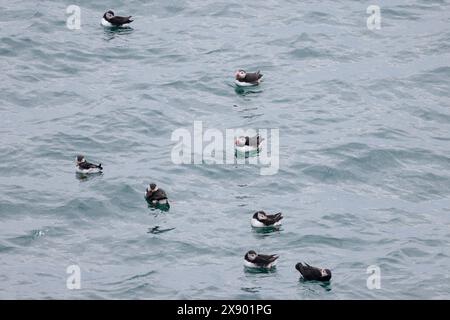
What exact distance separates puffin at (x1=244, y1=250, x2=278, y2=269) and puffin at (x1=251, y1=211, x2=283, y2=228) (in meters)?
1.81

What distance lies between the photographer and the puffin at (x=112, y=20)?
145 ft

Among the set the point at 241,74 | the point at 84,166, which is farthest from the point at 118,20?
the point at 84,166

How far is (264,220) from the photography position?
30531mm

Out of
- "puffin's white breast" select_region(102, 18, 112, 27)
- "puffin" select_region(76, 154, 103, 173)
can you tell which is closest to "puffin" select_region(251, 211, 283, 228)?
"puffin" select_region(76, 154, 103, 173)

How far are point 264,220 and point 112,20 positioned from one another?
646 inches

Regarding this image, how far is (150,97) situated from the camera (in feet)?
129

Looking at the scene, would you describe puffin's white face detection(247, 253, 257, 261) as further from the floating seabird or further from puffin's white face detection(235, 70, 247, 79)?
puffin's white face detection(235, 70, 247, 79)

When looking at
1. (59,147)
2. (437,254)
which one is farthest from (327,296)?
(59,147)

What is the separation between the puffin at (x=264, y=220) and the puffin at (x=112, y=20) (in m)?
15.9

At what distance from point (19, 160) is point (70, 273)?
300 inches

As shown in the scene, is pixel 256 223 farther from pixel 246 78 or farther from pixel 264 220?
pixel 246 78

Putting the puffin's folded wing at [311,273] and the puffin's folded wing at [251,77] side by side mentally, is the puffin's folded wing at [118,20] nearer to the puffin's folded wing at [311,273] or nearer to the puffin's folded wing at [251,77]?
the puffin's folded wing at [251,77]

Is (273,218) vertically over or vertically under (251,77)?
under

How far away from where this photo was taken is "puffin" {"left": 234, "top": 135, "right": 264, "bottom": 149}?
3509 centimetres
